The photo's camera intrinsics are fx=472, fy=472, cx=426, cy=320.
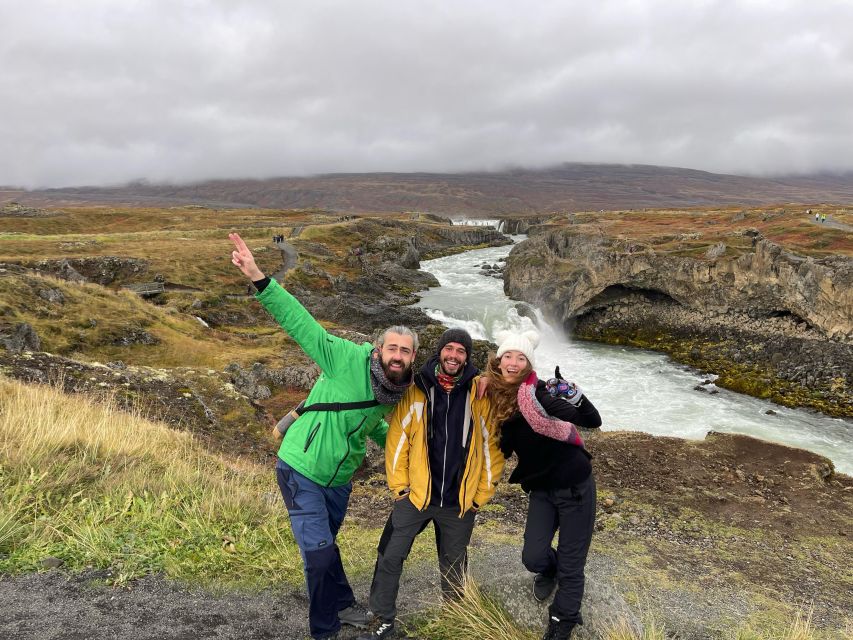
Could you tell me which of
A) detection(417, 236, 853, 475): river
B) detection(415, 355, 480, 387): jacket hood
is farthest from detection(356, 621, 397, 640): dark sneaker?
detection(417, 236, 853, 475): river

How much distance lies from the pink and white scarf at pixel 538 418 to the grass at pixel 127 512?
3368mm

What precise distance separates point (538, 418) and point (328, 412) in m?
2.02

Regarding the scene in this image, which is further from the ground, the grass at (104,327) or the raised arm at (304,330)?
the raised arm at (304,330)

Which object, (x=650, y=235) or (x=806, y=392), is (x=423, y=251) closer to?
(x=650, y=235)

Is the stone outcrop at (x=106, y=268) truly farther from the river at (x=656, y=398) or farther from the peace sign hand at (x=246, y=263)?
the peace sign hand at (x=246, y=263)

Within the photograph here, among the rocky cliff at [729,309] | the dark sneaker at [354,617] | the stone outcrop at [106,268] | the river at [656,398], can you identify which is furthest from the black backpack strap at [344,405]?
the stone outcrop at [106,268]

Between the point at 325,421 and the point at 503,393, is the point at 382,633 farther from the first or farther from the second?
the point at 503,393

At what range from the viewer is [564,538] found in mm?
4758

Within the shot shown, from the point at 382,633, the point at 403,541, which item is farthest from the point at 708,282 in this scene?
the point at 382,633

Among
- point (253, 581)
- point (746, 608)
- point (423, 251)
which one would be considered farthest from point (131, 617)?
point (423, 251)

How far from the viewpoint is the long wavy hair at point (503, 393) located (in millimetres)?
4633

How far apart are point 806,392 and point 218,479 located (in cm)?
2920

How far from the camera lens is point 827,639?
5.91 m

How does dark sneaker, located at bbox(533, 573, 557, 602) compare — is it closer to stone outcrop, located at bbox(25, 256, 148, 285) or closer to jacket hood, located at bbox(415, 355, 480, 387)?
jacket hood, located at bbox(415, 355, 480, 387)
